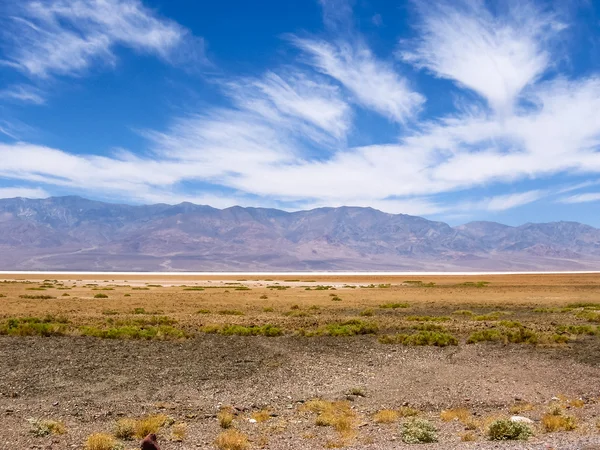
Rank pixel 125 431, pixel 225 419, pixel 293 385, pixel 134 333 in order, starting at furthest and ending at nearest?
pixel 134 333 → pixel 293 385 → pixel 225 419 → pixel 125 431

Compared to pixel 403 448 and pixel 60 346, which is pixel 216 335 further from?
pixel 403 448

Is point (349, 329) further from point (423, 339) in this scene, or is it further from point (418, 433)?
point (418, 433)

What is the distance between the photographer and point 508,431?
38.4ft

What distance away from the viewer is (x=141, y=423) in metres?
12.8

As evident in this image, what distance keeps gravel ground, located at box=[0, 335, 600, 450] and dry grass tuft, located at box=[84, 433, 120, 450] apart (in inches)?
23.5

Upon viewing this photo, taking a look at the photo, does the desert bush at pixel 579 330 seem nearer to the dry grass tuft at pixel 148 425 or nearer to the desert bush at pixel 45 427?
the dry grass tuft at pixel 148 425

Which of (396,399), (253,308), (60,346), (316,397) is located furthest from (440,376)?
(253,308)

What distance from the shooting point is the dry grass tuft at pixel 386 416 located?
13.7m

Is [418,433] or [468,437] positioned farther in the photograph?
[468,437]

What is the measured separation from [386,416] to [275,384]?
502 cm

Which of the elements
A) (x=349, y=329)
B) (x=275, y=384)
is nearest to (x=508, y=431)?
(x=275, y=384)

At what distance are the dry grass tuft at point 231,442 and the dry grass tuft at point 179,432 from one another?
1.02 meters

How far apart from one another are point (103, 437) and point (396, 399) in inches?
356

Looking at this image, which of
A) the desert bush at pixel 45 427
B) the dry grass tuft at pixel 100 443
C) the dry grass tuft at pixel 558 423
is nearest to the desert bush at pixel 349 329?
the dry grass tuft at pixel 558 423
